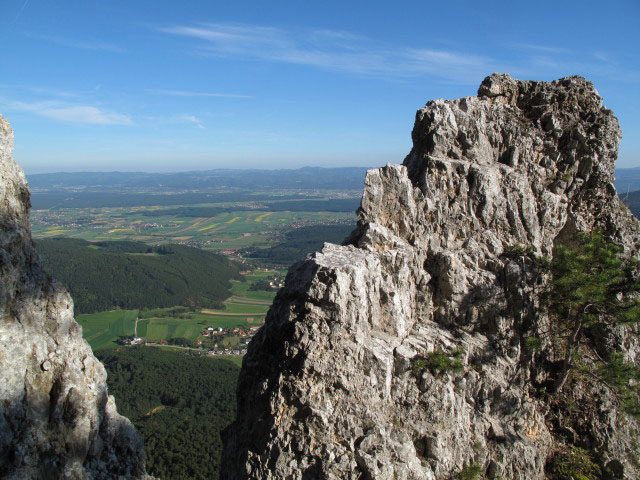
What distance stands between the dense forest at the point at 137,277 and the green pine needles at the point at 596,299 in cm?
11079

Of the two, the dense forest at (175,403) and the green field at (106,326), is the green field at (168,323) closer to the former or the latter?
the green field at (106,326)

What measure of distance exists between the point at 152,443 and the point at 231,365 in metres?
32.1

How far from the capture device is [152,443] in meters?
47.7

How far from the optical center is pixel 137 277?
134250 millimetres

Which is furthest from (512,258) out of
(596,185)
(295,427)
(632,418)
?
(295,427)

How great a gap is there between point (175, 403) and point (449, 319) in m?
64.6

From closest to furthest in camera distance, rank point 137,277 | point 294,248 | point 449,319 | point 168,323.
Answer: point 449,319
point 168,323
point 137,277
point 294,248

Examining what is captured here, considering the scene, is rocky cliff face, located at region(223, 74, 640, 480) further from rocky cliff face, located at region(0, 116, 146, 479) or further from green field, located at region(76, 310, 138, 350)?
green field, located at region(76, 310, 138, 350)

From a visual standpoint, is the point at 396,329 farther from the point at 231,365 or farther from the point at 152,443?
the point at 231,365

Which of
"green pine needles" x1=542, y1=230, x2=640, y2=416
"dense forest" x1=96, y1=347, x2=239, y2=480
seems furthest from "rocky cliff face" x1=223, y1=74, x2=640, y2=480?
"dense forest" x1=96, y1=347, x2=239, y2=480

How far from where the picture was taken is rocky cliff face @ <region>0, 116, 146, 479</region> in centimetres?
→ 1193

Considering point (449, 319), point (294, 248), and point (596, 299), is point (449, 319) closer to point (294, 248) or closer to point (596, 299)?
point (596, 299)

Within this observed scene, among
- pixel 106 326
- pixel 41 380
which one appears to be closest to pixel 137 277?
pixel 106 326

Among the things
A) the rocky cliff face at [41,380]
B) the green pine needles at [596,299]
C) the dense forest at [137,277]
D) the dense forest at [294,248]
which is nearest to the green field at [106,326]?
the dense forest at [137,277]
